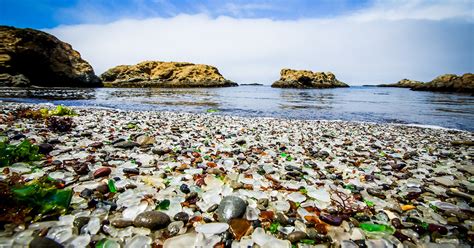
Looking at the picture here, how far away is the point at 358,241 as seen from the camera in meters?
2.28

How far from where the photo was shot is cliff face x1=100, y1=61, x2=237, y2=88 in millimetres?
100562

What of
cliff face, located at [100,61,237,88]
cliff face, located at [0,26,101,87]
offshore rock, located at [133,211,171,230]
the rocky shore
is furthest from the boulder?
cliff face, located at [0,26,101,87]

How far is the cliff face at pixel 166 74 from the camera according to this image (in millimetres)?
100562

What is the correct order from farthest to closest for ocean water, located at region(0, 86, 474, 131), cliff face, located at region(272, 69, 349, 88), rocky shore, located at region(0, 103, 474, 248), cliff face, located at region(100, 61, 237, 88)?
cliff face, located at region(272, 69, 349, 88) < cliff face, located at region(100, 61, 237, 88) < ocean water, located at region(0, 86, 474, 131) < rocky shore, located at region(0, 103, 474, 248)

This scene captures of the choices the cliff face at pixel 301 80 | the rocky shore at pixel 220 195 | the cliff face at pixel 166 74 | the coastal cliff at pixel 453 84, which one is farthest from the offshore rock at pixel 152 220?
the cliff face at pixel 301 80

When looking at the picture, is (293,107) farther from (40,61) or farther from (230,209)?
(40,61)

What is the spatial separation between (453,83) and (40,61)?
119m

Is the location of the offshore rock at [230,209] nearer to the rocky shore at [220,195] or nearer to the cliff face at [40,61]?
the rocky shore at [220,195]

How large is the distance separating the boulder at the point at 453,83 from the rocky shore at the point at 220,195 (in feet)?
261

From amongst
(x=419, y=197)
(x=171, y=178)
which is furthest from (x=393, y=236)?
(x=171, y=178)

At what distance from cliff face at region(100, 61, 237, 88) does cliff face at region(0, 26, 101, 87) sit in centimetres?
2500

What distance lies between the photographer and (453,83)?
62812 millimetres

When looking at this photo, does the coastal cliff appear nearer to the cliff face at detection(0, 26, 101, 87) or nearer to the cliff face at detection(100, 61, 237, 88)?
the cliff face at detection(100, 61, 237, 88)

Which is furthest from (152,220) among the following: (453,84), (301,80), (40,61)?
(301,80)
